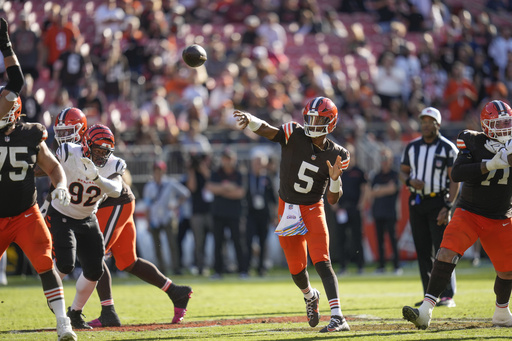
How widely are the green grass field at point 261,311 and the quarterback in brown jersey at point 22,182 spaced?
1.96 feet

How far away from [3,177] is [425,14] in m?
16.0

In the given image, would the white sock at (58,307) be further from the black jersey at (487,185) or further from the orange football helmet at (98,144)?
the black jersey at (487,185)

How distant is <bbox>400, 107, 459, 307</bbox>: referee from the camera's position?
27.1 feet

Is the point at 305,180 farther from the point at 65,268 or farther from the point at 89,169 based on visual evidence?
the point at 65,268

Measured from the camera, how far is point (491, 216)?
6.48 m

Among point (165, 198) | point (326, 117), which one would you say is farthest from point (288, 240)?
point (165, 198)

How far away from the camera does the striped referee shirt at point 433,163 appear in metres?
8.34

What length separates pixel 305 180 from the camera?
671 centimetres

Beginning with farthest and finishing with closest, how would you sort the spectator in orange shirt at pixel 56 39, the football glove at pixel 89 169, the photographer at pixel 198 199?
the spectator in orange shirt at pixel 56 39
the photographer at pixel 198 199
the football glove at pixel 89 169

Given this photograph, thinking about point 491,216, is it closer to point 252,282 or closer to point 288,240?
point 288,240

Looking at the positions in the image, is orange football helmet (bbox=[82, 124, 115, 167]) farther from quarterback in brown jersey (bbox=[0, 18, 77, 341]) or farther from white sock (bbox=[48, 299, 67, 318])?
white sock (bbox=[48, 299, 67, 318])

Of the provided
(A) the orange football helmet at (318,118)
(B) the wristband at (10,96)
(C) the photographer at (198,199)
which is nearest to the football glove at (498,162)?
(A) the orange football helmet at (318,118)

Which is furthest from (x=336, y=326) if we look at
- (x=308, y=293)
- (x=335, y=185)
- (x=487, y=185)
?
(x=487, y=185)

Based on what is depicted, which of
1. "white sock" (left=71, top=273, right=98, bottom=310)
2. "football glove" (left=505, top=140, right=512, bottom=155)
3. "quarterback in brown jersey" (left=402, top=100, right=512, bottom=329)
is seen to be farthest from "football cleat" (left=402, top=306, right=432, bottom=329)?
"white sock" (left=71, top=273, right=98, bottom=310)
